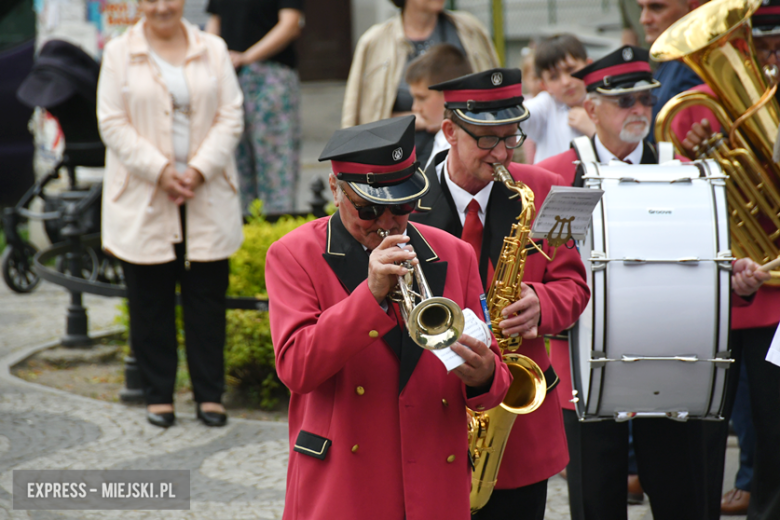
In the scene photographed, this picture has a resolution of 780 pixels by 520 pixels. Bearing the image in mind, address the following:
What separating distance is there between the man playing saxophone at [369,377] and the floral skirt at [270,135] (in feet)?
16.1

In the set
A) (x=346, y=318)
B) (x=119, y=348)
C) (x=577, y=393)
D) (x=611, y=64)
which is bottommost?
(x=119, y=348)

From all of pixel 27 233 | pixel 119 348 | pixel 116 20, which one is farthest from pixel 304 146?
pixel 119 348

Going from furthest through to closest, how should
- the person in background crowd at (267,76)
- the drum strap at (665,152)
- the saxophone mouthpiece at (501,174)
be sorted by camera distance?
the person in background crowd at (267,76), the drum strap at (665,152), the saxophone mouthpiece at (501,174)

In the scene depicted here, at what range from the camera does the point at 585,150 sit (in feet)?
12.4

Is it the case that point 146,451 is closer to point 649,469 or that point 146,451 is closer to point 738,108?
point 649,469

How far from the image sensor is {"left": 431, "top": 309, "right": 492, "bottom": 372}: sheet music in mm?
2213

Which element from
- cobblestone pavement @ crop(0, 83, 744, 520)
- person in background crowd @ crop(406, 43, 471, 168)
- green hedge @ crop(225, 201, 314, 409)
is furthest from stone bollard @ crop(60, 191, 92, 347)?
person in background crowd @ crop(406, 43, 471, 168)

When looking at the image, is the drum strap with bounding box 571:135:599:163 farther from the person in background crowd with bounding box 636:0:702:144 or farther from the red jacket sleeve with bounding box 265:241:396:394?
the red jacket sleeve with bounding box 265:241:396:394

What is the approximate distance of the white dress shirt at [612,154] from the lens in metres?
3.76

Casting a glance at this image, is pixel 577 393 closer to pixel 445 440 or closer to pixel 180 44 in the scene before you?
pixel 445 440

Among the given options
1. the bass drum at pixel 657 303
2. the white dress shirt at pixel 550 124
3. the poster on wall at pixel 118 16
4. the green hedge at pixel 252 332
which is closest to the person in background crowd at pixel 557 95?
the white dress shirt at pixel 550 124

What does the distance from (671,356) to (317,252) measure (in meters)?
1.44

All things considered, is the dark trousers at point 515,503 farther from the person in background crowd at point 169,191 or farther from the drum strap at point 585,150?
the person in background crowd at point 169,191

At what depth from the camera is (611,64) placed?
3.79m
